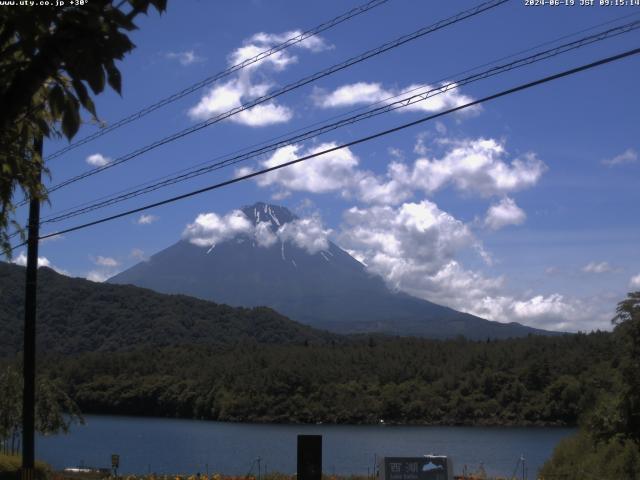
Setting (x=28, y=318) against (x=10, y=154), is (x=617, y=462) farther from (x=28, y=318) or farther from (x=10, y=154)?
(x=10, y=154)

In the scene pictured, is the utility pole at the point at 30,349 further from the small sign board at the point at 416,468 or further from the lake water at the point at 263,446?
the lake water at the point at 263,446

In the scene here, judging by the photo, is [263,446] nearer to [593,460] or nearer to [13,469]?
[13,469]

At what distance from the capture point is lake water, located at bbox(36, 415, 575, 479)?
46.9 m

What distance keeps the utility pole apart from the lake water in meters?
19.7

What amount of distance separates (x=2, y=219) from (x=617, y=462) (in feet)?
51.4

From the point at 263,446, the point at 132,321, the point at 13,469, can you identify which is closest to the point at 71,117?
the point at 13,469

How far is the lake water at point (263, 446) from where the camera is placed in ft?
154

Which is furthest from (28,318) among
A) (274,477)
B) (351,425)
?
(351,425)

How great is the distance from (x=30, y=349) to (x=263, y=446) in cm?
4560

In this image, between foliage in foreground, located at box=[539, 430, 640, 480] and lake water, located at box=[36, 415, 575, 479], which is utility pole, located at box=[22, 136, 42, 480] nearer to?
foliage in foreground, located at box=[539, 430, 640, 480]

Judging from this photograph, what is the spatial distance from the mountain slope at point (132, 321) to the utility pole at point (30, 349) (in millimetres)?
135649

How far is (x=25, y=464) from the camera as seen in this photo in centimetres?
1628

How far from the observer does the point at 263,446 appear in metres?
60.8

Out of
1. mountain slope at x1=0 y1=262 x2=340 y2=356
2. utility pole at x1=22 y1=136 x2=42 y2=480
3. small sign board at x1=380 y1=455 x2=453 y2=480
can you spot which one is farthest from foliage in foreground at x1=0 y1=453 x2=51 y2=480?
mountain slope at x1=0 y1=262 x2=340 y2=356
